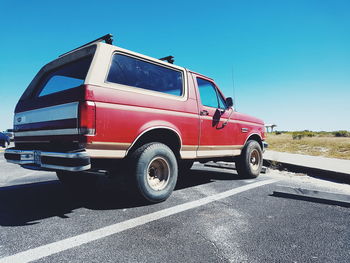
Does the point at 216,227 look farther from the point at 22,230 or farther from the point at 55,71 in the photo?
the point at 55,71

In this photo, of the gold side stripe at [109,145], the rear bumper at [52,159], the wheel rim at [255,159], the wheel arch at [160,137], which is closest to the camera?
the rear bumper at [52,159]

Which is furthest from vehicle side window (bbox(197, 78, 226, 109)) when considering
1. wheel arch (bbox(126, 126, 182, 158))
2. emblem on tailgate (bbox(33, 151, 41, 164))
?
emblem on tailgate (bbox(33, 151, 41, 164))

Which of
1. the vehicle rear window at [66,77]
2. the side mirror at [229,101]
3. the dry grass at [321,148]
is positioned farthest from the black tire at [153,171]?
the dry grass at [321,148]

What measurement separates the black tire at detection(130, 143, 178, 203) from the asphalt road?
0.62 ft

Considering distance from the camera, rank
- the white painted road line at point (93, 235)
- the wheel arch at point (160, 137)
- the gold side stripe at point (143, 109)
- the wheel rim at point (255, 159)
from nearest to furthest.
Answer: the white painted road line at point (93, 235)
the gold side stripe at point (143, 109)
the wheel arch at point (160, 137)
the wheel rim at point (255, 159)

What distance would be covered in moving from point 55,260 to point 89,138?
3.85ft

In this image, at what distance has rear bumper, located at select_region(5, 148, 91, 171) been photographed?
7.68 feet

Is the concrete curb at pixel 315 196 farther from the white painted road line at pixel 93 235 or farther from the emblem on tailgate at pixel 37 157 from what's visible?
the emblem on tailgate at pixel 37 157

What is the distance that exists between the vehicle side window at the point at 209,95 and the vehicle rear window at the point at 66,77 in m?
1.99

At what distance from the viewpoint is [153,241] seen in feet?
6.57

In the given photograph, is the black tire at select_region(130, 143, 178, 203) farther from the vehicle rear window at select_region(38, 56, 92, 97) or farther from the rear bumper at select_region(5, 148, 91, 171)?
the vehicle rear window at select_region(38, 56, 92, 97)

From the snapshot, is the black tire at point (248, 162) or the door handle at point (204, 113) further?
the black tire at point (248, 162)

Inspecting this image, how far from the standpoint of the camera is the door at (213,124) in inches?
156

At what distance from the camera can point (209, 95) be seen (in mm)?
4363
